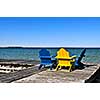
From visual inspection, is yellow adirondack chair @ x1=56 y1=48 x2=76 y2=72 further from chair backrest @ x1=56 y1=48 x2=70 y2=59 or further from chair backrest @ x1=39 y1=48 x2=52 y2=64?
chair backrest @ x1=39 y1=48 x2=52 y2=64

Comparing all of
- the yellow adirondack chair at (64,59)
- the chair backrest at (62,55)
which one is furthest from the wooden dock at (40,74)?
the chair backrest at (62,55)

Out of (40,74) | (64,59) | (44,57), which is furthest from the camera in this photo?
(44,57)

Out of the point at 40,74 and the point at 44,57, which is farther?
the point at 44,57

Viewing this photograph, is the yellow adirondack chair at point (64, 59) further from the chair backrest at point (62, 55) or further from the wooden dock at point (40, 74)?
the wooden dock at point (40, 74)

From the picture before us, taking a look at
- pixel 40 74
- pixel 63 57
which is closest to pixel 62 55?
pixel 63 57

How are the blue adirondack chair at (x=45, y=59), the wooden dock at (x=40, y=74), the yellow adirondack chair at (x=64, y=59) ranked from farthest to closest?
1. the blue adirondack chair at (x=45, y=59)
2. the yellow adirondack chair at (x=64, y=59)
3. the wooden dock at (x=40, y=74)

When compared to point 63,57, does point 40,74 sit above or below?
below

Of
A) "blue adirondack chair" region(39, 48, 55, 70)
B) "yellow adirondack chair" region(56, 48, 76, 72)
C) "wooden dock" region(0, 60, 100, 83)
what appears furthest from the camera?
"blue adirondack chair" region(39, 48, 55, 70)

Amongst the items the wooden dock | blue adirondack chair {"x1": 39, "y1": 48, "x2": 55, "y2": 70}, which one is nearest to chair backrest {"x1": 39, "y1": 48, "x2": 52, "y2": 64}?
blue adirondack chair {"x1": 39, "y1": 48, "x2": 55, "y2": 70}

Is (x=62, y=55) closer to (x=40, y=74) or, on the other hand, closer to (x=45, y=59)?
(x=45, y=59)

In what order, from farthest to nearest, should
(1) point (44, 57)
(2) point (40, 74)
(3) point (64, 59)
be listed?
(1) point (44, 57), (3) point (64, 59), (2) point (40, 74)

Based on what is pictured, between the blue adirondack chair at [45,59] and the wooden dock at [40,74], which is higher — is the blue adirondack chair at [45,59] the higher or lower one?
the higher one
